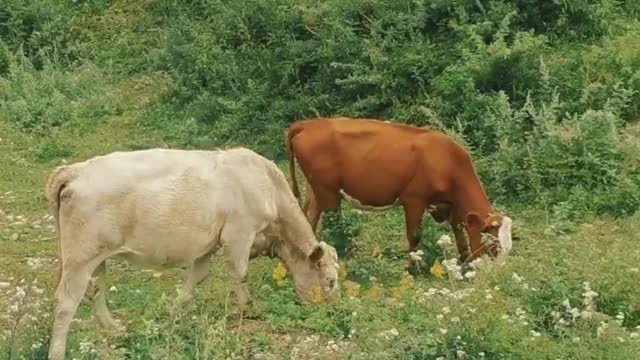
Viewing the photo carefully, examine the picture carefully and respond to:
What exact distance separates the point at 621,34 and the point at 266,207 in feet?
25.5

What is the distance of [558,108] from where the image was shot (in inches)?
531

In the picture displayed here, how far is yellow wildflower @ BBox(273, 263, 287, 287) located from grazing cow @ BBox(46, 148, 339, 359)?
7 cm

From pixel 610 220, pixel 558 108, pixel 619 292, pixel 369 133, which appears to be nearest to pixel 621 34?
pixel 558 108

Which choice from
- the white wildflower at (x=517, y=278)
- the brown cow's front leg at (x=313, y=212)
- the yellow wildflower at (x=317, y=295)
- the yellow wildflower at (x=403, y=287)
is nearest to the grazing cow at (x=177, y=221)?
the yellow wildflower at (x=317, y=295)

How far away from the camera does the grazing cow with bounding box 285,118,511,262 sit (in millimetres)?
10984

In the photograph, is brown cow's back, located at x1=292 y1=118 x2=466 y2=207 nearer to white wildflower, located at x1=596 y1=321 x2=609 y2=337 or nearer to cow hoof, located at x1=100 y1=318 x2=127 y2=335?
cow hoof, located at x1=100 y1=318 x2=127 y2=335

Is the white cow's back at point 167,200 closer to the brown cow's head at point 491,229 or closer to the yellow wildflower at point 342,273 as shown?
the yellow wildflower at point 342,273

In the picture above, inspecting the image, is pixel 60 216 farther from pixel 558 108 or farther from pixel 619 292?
pixel 558 108

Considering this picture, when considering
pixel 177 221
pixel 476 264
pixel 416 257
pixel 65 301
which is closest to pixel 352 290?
pixel 416 257

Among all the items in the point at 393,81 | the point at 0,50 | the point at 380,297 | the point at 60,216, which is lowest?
the point at 0,50

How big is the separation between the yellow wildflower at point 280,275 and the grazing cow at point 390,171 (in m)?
1.34

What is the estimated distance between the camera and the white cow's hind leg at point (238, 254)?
9.19m

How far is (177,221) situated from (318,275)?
141cm

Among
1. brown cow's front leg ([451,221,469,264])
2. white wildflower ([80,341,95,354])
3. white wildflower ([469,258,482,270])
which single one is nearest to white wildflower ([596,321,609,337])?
white wildflower ([469,258,482,270])
